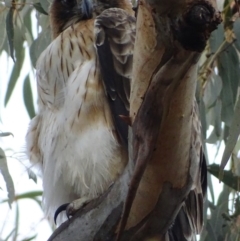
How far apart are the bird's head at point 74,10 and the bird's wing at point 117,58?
378 mm

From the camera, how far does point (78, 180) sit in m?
3.18

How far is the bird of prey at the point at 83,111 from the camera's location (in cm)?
307

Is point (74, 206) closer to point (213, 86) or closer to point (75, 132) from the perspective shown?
point (75, 132)

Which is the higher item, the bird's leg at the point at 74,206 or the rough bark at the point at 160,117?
the rough bark at the point at 160,117

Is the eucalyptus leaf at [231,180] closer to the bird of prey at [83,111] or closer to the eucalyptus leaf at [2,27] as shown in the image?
the bird of prey at [83,111]

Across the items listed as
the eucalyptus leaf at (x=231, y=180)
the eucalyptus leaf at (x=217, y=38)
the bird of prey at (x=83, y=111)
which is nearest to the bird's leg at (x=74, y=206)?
the bird of prey at (x=83, y=111)

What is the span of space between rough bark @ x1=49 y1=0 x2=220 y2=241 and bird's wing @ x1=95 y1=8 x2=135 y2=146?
64 cm

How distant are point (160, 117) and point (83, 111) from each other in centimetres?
114

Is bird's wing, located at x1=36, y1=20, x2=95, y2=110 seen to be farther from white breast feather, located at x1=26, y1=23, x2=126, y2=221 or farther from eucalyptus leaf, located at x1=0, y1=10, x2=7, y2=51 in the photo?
eucalyptus leaf, located at x1=0, y1=10, x2=7, y2=51

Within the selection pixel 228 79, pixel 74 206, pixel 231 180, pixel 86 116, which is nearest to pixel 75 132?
pixel 86 116

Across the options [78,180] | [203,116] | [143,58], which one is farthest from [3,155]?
[143,58]

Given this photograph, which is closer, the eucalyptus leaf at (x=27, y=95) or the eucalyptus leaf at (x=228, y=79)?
the eucalyptus leaf at (x=228, y=79)

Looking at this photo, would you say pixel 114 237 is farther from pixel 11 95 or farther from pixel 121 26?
pixel 11 95

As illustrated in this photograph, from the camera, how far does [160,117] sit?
1.99 m
